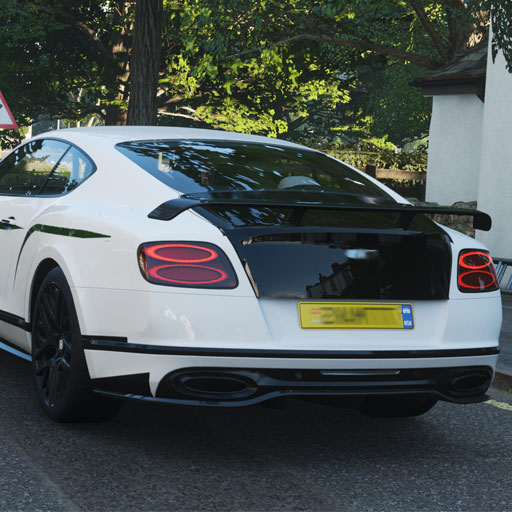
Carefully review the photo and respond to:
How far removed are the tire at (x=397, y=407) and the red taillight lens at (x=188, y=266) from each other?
155 cm

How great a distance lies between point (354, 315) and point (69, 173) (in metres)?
1.91

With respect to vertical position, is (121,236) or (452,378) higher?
(121,236)

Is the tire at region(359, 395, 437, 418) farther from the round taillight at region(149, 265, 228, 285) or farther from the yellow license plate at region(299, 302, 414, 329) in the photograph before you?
the round taillight at region(149, 265, 228, 285)

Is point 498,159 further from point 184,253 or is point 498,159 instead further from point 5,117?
point 184,253

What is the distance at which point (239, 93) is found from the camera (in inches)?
1463

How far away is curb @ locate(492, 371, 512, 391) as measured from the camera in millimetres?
6805

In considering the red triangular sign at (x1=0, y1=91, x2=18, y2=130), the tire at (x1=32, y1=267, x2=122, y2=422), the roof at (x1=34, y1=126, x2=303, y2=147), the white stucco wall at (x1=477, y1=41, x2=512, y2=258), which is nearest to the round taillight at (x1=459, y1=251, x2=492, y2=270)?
the roof at (x1=34, y1=126, x2=303, y2=147)

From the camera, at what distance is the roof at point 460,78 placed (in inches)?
806

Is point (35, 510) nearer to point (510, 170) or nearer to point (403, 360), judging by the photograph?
point (403, 360)

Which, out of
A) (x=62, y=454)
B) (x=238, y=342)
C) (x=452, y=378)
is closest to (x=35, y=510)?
(x=62, y=454)

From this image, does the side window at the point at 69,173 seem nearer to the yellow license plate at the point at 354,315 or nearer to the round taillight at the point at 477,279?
the yellow license plate at the point at 354,315

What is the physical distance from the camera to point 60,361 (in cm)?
488

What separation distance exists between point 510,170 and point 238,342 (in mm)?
10492

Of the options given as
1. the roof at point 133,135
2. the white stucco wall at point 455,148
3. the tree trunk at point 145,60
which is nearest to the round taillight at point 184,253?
the roof at point 133,135
